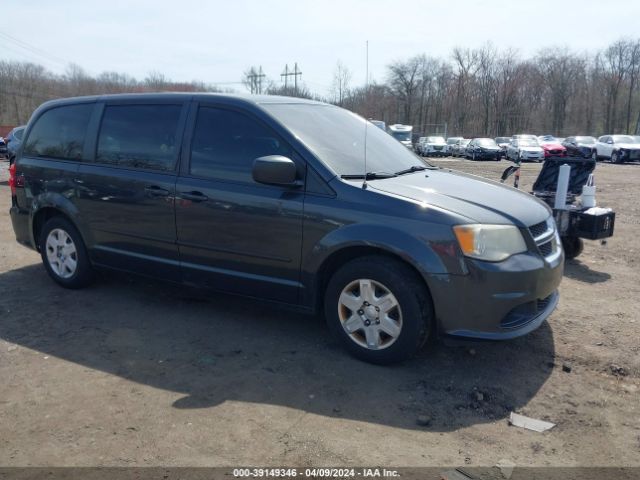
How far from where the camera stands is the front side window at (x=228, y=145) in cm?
422

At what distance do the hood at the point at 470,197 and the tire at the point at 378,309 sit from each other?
51 cm

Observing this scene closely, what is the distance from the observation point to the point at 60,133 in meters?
5.53

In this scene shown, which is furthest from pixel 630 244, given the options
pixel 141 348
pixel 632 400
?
pixel 141 348

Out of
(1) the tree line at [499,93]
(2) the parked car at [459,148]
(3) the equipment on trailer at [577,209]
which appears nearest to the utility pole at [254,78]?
(1) the tree line at [499,93]

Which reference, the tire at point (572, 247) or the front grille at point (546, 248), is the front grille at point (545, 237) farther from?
the tire at point (572, 247)

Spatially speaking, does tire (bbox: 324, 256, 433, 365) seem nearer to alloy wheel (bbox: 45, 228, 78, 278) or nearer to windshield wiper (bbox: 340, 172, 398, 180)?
windshield wiper (bbox: 340, 172, 398, 180)

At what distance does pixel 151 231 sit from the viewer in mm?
4766

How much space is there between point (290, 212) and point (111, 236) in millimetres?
2030

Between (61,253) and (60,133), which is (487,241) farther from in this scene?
(60,133)

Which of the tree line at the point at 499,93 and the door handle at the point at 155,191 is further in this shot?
the tree line at the point at 499,93

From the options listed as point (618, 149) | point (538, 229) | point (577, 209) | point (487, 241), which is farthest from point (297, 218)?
point (618, 149)

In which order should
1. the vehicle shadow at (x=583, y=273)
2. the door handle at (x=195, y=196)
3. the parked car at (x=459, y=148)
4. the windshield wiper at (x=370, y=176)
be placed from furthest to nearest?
the parked car at (x=459, y=148) < the vehicle shadow at (x=583, y=273) < the door handle at (x=195, y=196) < the windshield wiper at (x=370, y=176)

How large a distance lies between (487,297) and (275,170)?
1.68 metres

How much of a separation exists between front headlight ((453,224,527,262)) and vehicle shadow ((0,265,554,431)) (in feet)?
2.60
